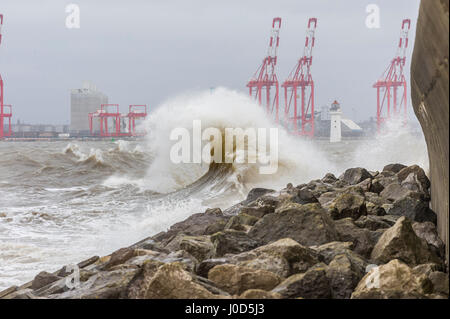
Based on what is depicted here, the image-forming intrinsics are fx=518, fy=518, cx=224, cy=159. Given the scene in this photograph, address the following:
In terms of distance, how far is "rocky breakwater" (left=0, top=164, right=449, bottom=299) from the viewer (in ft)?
8.79

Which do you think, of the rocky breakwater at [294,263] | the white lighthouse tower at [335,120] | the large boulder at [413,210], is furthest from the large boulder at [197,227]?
the white lighthouse tower at [335,120]

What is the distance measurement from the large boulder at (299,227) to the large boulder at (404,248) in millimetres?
494

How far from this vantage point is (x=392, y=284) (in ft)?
8.59

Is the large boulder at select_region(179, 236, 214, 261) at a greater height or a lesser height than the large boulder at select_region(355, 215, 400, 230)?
lesser

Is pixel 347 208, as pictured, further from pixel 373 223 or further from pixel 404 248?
pixel 404 248

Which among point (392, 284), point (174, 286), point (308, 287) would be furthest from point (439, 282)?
point (174, 286)

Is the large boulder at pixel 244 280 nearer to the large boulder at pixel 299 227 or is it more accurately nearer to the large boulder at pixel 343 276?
the large boulder at pixel 343 276

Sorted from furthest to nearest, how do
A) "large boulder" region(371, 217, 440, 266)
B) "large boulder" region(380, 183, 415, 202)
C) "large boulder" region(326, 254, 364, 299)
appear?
"large boulder" region(380, 183, 415, 202)
"large boulder" region(371, 217, 440, 266)
"large boulder" region(326, 254, 364, 299)

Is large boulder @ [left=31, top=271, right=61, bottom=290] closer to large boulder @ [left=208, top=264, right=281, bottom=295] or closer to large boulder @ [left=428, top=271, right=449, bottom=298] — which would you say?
large boulder @ [left=208, top=264, right=281, bottom=295]

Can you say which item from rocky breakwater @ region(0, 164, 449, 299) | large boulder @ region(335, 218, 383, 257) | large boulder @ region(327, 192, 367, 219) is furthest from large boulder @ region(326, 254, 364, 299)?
large boulder @ region(327, 192, 367, 219)

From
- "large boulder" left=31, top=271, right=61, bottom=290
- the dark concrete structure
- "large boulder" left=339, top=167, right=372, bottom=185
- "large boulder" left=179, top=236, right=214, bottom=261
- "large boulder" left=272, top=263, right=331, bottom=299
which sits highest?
the dark concrete structure

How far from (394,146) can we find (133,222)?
43.2 feet

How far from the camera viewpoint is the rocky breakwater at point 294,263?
268 cm
